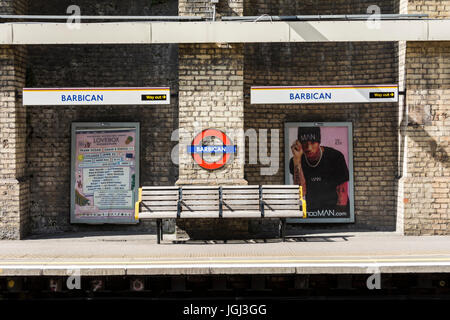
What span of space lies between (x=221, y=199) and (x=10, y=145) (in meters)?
3.92

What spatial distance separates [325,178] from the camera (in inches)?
376

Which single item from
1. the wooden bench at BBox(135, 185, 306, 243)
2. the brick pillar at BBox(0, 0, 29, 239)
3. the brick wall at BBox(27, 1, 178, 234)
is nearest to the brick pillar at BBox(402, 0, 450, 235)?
the wooden bench at BBox(135, 185, 306, 243)

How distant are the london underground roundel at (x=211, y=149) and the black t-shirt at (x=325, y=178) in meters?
1.68

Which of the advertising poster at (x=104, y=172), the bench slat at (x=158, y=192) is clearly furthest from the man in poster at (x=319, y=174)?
the advertising poster at (x=104, y=172)

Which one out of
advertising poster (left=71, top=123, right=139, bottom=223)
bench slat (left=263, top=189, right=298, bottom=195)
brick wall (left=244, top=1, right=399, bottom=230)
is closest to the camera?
bench slat (left=263, top=189, right=298, bottom=195)

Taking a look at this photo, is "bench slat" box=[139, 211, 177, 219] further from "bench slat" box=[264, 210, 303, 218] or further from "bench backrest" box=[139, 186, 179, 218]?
"bench slat" box=[264, 210, 303, 218]

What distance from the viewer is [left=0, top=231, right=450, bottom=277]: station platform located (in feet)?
19.9

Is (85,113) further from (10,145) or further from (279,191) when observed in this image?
(279,191)

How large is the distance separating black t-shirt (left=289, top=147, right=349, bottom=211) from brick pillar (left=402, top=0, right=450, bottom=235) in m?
1.35

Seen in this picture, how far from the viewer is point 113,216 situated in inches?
374

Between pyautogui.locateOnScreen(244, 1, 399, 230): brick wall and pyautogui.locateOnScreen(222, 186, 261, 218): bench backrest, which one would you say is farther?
pyautogui.locateOnScreen(244, 1, 399, 230): brick wall

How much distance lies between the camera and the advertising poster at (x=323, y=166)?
9.48m

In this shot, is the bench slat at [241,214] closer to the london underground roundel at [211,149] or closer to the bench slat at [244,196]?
the bench slat at [244,196]
